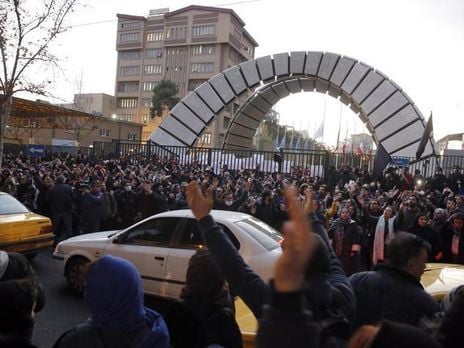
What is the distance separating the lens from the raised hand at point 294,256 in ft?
4.11

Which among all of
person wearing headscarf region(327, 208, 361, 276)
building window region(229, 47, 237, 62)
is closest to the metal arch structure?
person wearing headscarf region(327, 208, 361, 276)

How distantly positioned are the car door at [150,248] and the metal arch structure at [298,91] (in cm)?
1576

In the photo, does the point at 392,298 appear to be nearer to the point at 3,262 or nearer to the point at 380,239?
the point at 3,262

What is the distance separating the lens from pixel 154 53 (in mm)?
91812

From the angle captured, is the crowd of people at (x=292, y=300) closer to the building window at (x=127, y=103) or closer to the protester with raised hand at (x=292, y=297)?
the protester with raised hand at (x=292, y=297)

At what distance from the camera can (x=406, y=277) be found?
2371 millimetres

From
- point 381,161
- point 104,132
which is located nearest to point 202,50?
point 104,132

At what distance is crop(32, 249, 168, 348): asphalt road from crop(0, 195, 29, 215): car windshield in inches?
46.6

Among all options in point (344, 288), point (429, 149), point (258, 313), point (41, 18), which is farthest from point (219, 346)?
point (429, 149)

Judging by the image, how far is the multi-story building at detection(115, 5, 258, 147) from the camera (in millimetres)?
83250

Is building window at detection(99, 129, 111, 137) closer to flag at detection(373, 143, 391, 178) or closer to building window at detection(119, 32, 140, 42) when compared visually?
building window at detection(119, 32, 140, 42)

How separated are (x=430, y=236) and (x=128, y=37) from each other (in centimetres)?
9697

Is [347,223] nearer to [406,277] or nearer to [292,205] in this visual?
[406,277]

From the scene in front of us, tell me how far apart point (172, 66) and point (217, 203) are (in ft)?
274
